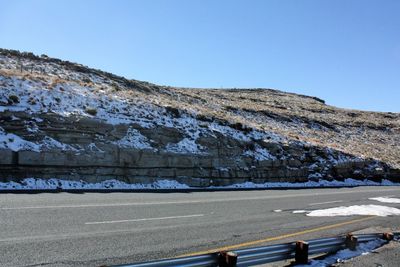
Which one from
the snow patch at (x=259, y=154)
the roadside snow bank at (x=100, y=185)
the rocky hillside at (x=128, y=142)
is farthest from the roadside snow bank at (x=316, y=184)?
the snow patch at (x=259, y=154)

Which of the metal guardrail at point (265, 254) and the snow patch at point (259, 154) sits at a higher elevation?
the snow patch at point (259, 154)

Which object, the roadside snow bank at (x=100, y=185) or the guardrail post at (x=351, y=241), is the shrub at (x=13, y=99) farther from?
the guardrail post at (x=351, y=241)

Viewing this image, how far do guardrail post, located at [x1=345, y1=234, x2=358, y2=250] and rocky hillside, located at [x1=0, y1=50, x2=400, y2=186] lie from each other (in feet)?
44.5

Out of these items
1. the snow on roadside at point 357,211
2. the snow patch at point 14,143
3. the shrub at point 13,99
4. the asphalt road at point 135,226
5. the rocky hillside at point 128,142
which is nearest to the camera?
the asphalt road at point 135,226

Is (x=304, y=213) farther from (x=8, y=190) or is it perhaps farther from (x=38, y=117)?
(x=38, y=117)

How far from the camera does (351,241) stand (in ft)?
26.2

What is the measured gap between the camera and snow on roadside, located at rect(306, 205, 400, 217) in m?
14.2

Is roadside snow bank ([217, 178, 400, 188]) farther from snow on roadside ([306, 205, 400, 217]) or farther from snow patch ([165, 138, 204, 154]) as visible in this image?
snow on roadside ([306, 205, 400, 217])

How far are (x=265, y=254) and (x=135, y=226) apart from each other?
159 inches

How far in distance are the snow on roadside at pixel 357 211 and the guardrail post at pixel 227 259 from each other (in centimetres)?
848

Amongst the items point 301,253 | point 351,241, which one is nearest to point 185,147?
point 351,241

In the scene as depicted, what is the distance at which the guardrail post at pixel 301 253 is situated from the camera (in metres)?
6.80

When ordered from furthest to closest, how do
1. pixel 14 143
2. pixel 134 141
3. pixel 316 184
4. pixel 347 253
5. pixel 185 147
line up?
pixel 316 184, pixel 185 147, pixel 134 141, pixel 14 143, pixel 347 253

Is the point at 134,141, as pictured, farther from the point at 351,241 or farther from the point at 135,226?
the point at 351,241
